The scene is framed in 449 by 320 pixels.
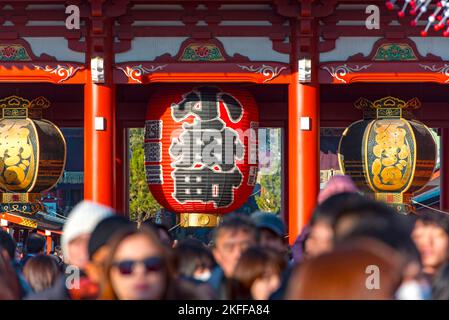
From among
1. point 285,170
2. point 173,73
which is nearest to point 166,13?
point 173,73

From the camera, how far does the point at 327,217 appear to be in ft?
13.8

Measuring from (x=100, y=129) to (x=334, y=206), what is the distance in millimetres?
9505

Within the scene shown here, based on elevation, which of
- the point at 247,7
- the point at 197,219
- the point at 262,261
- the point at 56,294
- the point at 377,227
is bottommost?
the point at 197,219

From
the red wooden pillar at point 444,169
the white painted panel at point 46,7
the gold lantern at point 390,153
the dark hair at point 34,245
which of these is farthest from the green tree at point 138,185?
the dark hair at point 34,245

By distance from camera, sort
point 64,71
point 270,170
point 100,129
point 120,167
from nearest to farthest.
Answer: point 100,129 → point 64,71 → point 120,167 → point 270,170

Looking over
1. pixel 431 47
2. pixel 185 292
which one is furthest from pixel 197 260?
pixel 431 47

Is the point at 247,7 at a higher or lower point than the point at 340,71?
higher

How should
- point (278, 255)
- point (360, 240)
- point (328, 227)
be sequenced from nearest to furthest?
1. point (360, 240)
2. point (328, 227)
3. point (278, 255)

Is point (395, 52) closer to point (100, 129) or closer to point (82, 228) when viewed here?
point (100, 129)

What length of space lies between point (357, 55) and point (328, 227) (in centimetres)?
992

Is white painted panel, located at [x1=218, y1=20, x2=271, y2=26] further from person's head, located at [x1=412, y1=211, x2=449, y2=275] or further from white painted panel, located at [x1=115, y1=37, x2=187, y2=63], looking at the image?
person's head, located at [x1=412, y1=211, x2=449, y2=275]

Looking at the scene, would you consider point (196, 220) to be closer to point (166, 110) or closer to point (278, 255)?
point (166, 110)

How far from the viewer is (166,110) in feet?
46.3

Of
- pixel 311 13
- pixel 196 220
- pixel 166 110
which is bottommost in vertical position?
pixel 196 220
